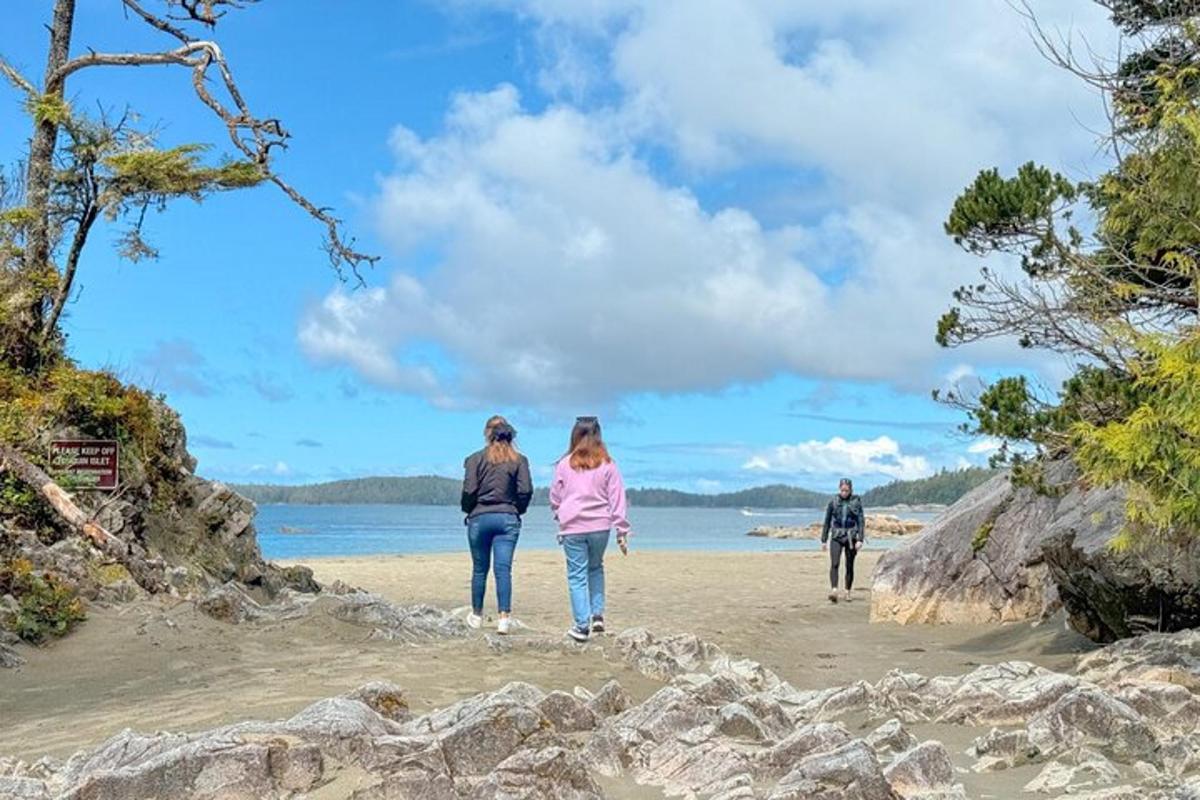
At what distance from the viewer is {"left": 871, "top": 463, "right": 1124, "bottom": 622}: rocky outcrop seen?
1443 centimetres

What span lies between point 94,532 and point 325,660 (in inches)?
167

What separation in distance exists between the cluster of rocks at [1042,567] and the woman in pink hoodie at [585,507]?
15.0 feet

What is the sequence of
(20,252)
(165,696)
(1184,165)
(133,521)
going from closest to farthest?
(165,696) → (1184,165) → (133,521) → (20,252)

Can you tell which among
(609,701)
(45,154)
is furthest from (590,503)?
(45,154)

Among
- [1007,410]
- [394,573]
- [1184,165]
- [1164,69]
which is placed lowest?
[394,573]

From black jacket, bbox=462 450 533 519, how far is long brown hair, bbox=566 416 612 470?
773 millimetres

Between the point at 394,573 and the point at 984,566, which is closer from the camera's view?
the point at 984,566

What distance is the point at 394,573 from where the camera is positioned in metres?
27.0

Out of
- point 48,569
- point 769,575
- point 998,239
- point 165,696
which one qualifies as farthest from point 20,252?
point 769,575

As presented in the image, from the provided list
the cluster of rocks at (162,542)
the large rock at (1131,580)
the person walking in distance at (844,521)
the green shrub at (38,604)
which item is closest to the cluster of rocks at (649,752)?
the large rock at (1131,580)

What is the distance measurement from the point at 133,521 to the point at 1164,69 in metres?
13.4

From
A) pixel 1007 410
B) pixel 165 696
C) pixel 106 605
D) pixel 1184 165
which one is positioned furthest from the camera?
pixel 1007 410

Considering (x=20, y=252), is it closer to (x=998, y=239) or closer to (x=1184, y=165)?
(x=998, y=239)

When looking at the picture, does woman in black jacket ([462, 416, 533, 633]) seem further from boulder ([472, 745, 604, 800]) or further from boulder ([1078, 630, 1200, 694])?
boulder ([472, 745, 604, 800])
